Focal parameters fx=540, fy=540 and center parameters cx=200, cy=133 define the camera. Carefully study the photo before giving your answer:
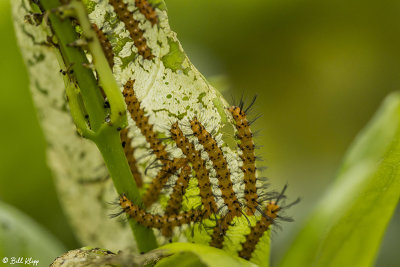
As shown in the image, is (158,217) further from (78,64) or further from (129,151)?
(78,64)

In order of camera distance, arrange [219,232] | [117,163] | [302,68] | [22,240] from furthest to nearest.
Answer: [302,68], [22,240], [219,232], [117,163]

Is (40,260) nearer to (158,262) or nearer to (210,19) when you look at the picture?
(158,262)

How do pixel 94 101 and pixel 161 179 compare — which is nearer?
pixel 94 101

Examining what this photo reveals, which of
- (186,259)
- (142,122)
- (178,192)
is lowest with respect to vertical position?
(186,259)

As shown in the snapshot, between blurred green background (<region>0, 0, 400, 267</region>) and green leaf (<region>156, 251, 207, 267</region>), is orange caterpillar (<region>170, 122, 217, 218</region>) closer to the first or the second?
green leaf (<region>156, 251, 207, 267</region>)

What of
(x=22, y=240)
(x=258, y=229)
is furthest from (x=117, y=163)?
(x=22, y=240)

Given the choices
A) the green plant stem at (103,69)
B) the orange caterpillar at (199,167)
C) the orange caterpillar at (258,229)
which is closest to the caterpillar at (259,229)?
the orange caterpillar at (258,229)
